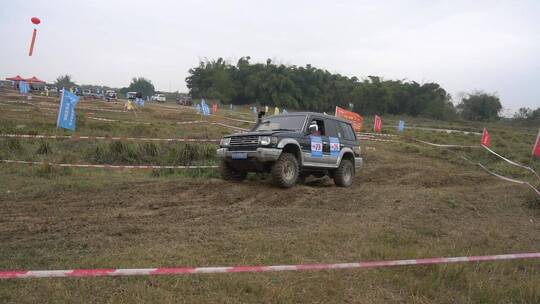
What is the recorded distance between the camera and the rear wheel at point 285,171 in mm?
9008

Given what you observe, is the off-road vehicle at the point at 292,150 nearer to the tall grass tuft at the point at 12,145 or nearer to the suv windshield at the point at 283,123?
the suv windshield at the point at 283,123

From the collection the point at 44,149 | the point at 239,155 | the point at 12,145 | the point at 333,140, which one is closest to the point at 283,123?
the point at 333,140

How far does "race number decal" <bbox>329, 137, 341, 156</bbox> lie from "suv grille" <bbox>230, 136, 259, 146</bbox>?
7.48 ft

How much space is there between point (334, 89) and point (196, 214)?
279ft

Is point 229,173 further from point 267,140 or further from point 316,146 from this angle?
point 316,146

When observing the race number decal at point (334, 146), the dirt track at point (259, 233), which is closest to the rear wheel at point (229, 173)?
the dirt track at point (259, 233)

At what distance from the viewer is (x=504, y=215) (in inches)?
333

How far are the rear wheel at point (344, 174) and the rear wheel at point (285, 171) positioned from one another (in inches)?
67.5

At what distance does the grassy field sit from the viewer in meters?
4.03

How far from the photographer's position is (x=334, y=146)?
10594 millimetres

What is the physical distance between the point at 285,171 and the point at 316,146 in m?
1.22

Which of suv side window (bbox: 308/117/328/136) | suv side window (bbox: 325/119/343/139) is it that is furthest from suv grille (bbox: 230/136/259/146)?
suv side window (bbox: 325/119/343/139)

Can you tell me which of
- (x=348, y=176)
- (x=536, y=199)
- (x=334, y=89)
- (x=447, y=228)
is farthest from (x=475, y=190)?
(x=334, y=89)

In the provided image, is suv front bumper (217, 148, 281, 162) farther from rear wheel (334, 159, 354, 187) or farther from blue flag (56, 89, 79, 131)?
blue flag (56, 89, 79, 131)
